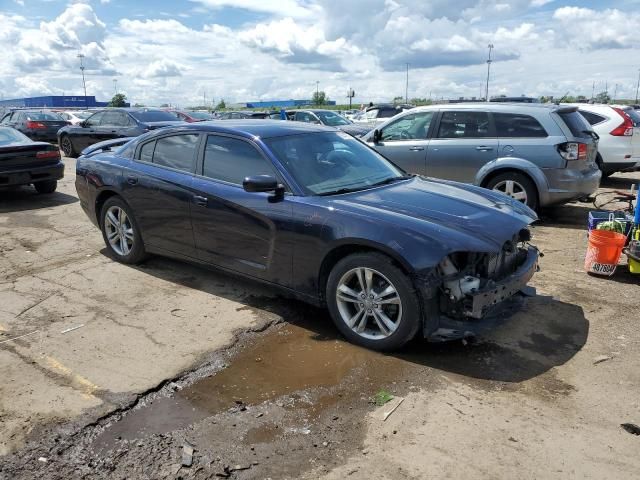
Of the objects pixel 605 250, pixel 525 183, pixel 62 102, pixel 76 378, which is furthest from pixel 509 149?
pixel 62 102

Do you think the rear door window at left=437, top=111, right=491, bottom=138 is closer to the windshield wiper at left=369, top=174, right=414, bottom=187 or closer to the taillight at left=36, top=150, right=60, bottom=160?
the windshield wiper at left=369, top=174, right=414, bottom=187

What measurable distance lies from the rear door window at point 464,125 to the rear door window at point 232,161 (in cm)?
462

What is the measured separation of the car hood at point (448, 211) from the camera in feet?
12.1

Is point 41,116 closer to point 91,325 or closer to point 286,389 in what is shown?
point 91,325

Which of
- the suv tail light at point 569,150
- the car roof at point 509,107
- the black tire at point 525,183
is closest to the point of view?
the suv tail light at point 569,150

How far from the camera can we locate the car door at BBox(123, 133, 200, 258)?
16.4 feet

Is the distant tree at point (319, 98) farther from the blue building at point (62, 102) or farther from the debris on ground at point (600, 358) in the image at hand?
the debris on ground at point (600, 358)

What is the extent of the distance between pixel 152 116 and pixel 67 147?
362cm

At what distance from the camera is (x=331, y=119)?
57.1 feet

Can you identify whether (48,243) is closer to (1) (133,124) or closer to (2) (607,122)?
(1) (133,124)

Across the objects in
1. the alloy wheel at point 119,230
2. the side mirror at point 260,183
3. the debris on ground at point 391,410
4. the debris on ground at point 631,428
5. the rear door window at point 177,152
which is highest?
the rear door window at point 177,152

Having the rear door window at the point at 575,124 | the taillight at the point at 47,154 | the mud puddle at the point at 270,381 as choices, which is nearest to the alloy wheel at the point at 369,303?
the mud puddle at the point at 270,381

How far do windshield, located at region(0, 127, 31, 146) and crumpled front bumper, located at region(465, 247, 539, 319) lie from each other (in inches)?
344

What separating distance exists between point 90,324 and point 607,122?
10266 millimetres
